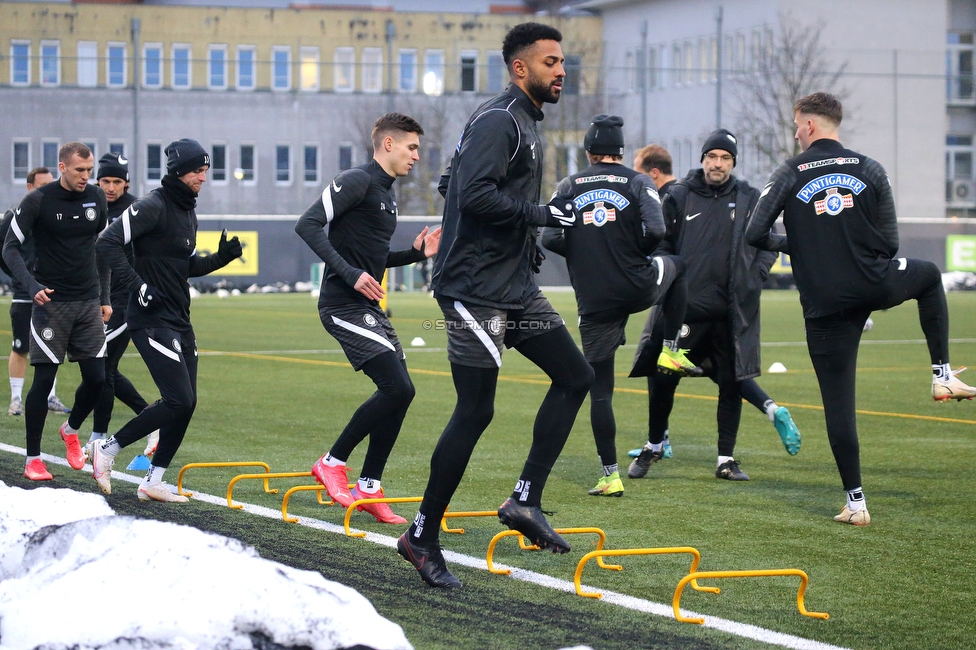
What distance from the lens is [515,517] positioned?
20.0ft

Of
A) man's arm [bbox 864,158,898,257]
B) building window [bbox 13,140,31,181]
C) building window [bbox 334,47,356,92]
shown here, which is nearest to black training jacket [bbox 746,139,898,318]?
man's arm [bbox 864,158,898,257]

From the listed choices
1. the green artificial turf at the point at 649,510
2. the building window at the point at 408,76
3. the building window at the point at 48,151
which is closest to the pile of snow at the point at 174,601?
the green artificial turf at the point at 649,510

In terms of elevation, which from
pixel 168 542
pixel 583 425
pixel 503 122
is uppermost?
pixel 503 122

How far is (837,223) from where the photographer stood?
23.8 ft

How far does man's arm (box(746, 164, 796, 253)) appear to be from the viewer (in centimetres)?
737

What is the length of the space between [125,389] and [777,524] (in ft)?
17.5

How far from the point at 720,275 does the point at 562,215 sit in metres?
3.46

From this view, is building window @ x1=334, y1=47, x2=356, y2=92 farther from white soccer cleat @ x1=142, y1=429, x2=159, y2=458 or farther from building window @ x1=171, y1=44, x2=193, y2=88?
white soccer cleat @ x1=142, y1=429, x2=159, y2=458

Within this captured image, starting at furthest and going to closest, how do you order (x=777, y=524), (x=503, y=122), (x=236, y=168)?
(x=236, y=168) < (x=777, y=524) < (x=503, y=122)

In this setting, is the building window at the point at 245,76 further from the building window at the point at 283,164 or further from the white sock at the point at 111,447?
the white sock at the point at 111,447

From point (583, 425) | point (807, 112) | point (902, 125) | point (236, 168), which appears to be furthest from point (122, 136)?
point (807, 112)

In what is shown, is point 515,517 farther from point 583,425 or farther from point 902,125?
point 902,125

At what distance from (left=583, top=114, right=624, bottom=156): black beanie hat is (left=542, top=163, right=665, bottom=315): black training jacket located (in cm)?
10

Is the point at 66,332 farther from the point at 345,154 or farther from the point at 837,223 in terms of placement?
the point at 345,154
